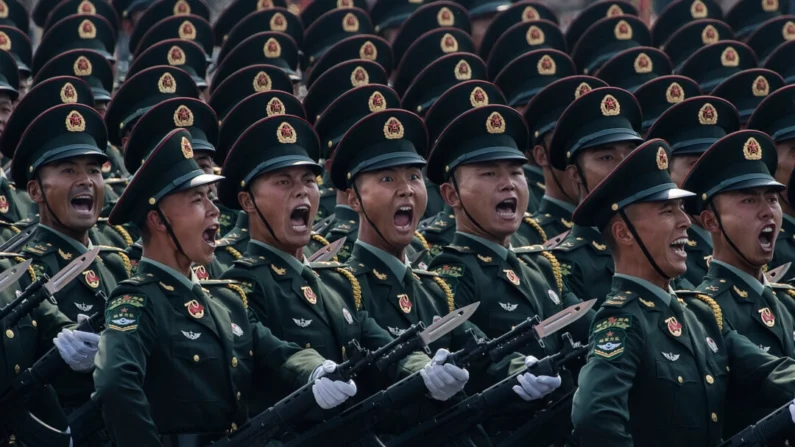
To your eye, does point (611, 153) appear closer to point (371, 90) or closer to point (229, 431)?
point (371, 90)

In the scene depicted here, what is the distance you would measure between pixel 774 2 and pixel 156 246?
11.3 meters

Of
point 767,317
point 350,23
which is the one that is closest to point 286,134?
point 767,317

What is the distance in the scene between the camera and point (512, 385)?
10867 millimetres

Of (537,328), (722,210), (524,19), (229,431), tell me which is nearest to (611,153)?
(722,210)

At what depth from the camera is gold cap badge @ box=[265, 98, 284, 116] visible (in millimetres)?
13488

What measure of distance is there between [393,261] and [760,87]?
16.2 ft

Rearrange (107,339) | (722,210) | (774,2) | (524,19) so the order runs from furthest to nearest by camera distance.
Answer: (774,2)
(524,19)
(722,210)
(107,339)

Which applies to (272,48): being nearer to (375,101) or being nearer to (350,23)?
(350,23)

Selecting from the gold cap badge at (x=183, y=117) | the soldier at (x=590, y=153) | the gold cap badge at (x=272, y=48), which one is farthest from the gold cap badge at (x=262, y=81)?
the soldier at (x=590, y=153)

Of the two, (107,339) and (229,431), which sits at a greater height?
(107,339)

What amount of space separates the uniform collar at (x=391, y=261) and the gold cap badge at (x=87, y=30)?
6208mm

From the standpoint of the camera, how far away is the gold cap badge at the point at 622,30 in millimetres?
18547

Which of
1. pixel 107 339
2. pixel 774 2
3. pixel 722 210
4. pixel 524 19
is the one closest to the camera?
pixel 107 339

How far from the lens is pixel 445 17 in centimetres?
1902
